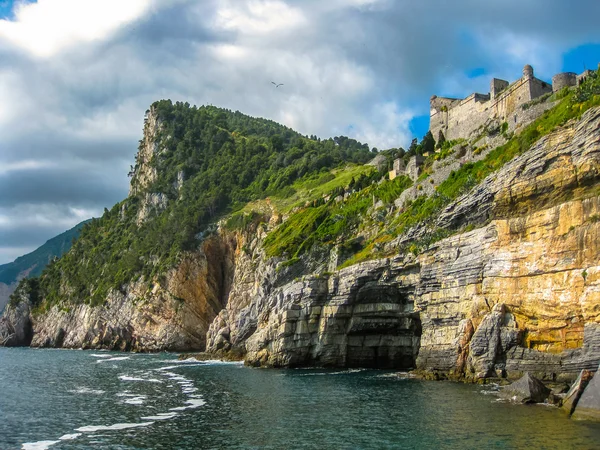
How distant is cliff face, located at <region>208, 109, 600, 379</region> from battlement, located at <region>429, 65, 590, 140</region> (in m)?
23.1

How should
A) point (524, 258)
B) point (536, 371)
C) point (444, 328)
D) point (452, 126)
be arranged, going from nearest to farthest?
1. point (536, 371)
2. point (524, 258)
3. point (444, 328)
4. point (452, 126)

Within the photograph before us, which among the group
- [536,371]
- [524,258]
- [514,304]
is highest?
[524,258]

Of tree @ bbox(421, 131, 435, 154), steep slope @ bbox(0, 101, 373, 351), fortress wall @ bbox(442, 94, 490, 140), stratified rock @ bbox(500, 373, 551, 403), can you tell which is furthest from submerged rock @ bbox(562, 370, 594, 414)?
steep slope @ bbox(0, 101, 373, 351)

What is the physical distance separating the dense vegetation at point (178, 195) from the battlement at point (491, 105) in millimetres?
50794

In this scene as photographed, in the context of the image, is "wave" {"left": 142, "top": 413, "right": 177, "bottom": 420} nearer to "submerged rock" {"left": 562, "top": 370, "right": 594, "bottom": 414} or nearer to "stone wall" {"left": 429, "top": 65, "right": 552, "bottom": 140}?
"submerged rock" {"left": 562, "top": 370, "right": 594, "bottom": 414}

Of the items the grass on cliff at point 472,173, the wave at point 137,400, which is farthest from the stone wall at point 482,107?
the wave at point 137,400

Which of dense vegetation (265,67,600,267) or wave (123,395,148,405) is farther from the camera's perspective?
dense vegetation (265,67,600,267)

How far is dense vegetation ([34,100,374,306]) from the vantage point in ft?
431

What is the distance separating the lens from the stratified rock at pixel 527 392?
36500mm

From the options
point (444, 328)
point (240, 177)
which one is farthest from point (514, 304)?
point (240, 177)

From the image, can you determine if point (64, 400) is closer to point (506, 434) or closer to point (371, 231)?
point (506, 434)

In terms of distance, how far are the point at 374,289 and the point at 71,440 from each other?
39.5 m

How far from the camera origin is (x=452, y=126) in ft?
291

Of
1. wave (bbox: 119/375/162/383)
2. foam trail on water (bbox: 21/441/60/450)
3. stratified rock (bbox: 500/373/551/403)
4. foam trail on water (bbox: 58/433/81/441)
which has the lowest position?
foam trail on water (bbox: 21/441/60/450)
